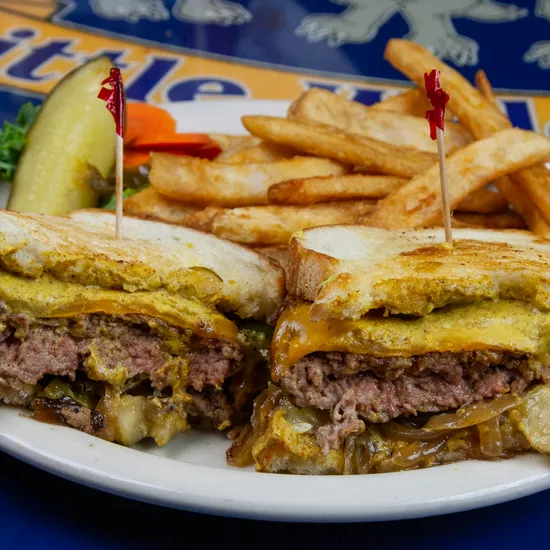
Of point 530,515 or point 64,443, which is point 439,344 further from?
point 64,443

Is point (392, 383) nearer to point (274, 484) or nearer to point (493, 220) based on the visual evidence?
point (274, 484)

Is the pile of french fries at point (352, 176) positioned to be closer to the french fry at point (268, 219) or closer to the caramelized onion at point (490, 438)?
the french fry at point (268, 219)

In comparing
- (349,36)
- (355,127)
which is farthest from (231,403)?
(349,36)

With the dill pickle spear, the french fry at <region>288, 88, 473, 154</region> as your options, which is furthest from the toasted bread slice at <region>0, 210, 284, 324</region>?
the french fry at <region>288, 88, 473, 154</region>

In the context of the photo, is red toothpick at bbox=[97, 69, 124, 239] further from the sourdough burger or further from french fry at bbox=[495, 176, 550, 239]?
french fry at bbox=[495, 176, 550, 239]

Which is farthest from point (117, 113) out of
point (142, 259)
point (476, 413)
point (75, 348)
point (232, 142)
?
point (476, 413)

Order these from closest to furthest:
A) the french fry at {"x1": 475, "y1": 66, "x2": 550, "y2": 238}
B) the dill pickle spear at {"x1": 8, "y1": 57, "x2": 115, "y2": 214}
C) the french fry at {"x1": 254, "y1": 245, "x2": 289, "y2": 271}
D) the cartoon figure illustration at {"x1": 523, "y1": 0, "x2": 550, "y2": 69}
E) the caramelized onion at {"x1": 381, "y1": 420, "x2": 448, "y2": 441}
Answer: the caramelized onion at {"x1": 381, "y1": 420, "x2": 448, "y2": 441}, the french fry at {"x1": 254, "y1": 245, "x2": 289, "y2": 271}, the french fry at {"x1": 475, "y1": 66, "x2": 550, "y2": 238}, the dill pickle spear at {"x1": 8, "y1": 57, "x2": 115, "y2": 214}, the cartoon figure illustration at {"x1": 523, "y1": 0, "x2": 550, "y2": 69}

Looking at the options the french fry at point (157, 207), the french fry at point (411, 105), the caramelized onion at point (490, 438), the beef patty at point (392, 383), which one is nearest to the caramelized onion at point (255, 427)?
the beef patty at point (392, 383)
